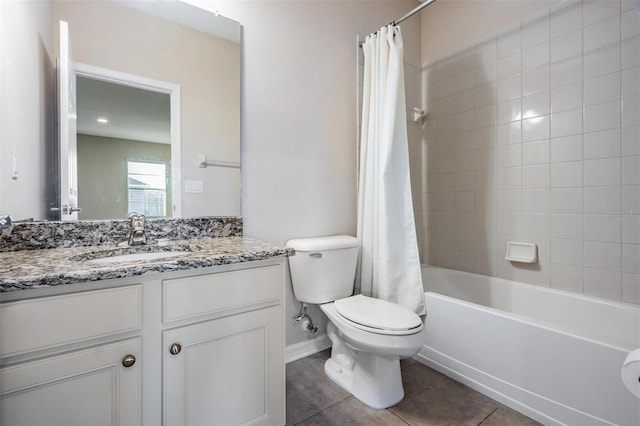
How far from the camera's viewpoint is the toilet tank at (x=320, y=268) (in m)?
1.62

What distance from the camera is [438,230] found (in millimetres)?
2395

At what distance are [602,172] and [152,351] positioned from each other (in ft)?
7.32

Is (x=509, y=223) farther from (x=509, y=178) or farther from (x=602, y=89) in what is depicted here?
(x=602, y=89)

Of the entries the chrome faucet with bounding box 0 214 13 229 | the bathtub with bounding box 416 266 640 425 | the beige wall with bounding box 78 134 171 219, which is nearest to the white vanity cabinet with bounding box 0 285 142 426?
the chrome faucet with bounding box 0 214 13 229

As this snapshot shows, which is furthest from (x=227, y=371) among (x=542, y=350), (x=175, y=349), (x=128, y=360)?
(x=542, y=350)

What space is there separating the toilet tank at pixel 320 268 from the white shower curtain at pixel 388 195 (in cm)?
19

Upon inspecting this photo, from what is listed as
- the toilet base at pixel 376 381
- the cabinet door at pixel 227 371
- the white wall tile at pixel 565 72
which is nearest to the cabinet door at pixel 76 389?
the cabinet door at pixel 227 371

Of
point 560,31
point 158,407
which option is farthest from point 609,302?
point 158,407

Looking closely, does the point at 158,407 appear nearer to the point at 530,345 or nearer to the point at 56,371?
the point at 56,371

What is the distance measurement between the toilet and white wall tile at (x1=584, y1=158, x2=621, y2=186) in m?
1.26

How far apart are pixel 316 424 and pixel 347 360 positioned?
406 millimetres

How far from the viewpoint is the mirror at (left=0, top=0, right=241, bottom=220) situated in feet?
3.34

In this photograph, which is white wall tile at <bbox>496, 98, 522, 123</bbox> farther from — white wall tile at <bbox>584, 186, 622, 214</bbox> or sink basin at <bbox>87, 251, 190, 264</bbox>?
sink basin at <bbox>87, 251, 190, 264</bbox>

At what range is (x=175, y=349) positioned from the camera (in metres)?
0.92
